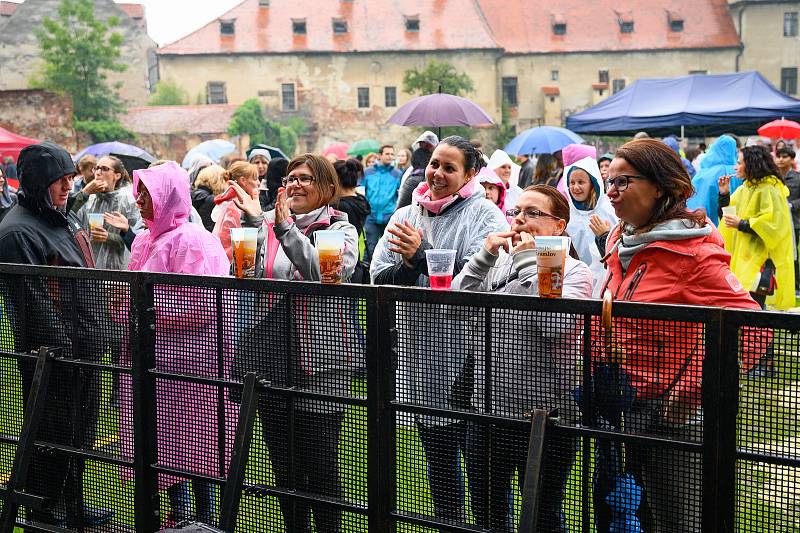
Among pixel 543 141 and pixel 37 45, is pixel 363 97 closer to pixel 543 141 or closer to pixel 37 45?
pixel 37 45

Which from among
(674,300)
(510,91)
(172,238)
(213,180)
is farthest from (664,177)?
(510,91)

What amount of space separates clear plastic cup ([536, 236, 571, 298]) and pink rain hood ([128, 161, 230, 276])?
2.13 m

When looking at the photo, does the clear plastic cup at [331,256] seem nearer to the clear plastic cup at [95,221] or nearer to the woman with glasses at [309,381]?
the woman with glasses at [309,381]

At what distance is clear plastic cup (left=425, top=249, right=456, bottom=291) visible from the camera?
349cm

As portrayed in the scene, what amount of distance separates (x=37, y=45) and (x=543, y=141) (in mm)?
54030

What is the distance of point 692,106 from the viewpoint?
16281 millimetres

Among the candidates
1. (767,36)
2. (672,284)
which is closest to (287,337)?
(672,284)

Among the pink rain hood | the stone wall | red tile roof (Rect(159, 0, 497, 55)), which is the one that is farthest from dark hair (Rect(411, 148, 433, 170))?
red tile roof (Rect(159, 0, 497, 55))

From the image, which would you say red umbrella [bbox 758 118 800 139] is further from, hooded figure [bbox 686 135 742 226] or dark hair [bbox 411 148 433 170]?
dark hair [bbox 411 148 433 170]

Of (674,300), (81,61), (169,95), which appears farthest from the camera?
(169,95)

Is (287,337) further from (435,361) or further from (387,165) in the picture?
(387,165)

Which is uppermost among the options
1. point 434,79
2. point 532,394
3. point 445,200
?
point 434,79

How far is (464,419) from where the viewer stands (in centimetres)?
315

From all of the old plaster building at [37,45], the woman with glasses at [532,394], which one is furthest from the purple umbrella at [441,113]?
the old plaster building at [37,45]
